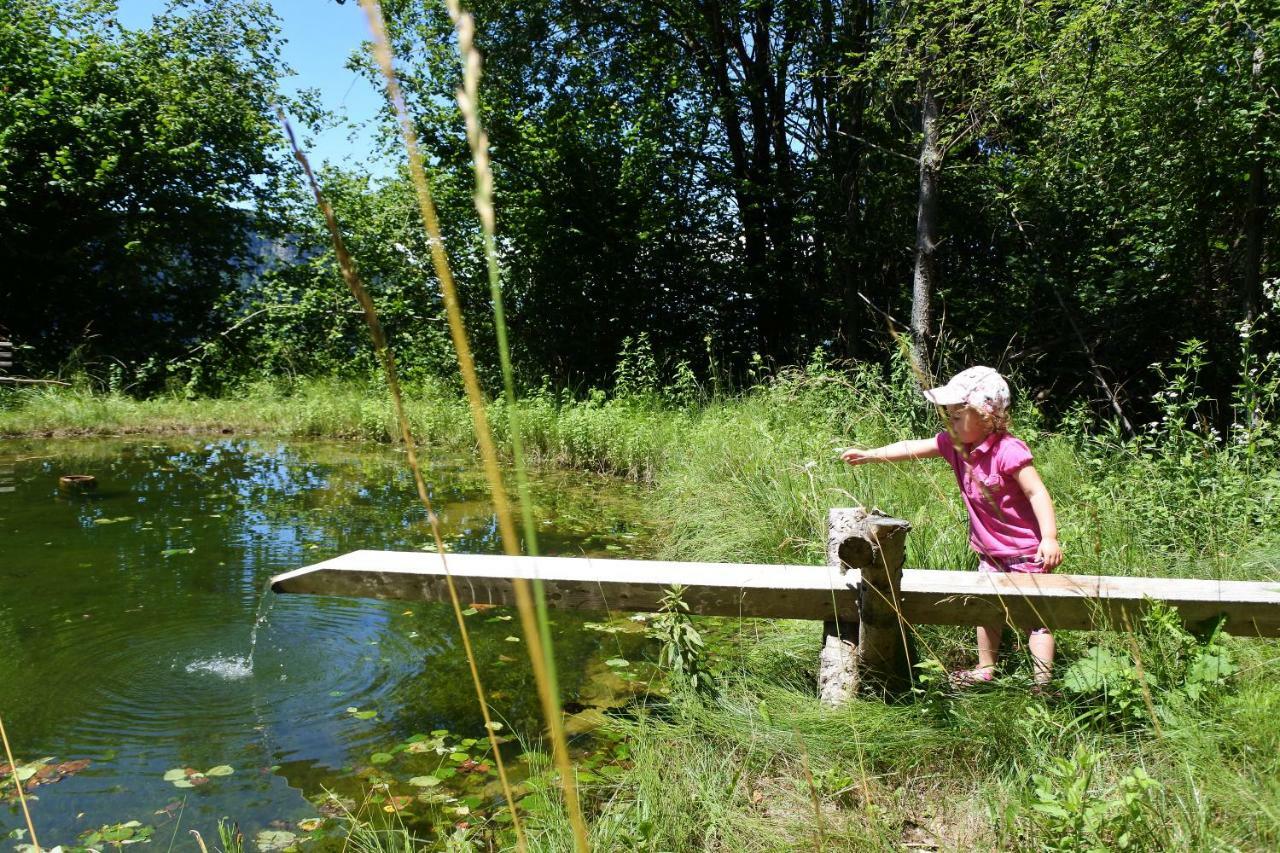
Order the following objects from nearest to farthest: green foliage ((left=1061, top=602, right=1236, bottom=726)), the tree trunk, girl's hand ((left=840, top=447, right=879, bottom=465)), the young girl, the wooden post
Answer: green foliage ((left=1061, top=602, right=1236, bottom=726))
the wooden post
the young girl
girl's hand ((left=840, top=447, right=879, bottom=465))
the tree trunk

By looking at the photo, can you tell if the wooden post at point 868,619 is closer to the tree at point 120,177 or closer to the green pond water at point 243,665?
the green pond water at point 243,665

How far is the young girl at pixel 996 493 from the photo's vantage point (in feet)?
9.86

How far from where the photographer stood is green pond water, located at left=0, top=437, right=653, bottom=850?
295 cm

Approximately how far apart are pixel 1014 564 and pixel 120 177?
634 inches

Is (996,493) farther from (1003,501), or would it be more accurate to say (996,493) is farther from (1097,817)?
(1097,817)

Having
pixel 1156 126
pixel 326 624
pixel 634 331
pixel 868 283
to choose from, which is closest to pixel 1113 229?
pixel 1156 126

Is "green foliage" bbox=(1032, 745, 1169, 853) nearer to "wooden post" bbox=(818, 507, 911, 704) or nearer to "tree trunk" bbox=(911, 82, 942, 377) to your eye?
"wooden post" bbox=(818, 507, 911, 704)

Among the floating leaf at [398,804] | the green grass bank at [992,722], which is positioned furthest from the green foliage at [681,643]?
the floating leaf at [398,804]

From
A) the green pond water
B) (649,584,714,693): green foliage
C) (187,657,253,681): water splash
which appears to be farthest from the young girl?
(187,657,253,681): water splash

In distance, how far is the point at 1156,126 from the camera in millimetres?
7477

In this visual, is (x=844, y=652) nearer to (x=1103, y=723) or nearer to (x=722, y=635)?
(x=1103, y=723)

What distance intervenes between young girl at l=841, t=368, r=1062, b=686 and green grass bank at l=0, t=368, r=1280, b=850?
0.21 metres

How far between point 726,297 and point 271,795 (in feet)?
38.4

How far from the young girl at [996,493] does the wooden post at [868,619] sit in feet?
0.82
